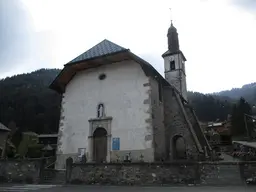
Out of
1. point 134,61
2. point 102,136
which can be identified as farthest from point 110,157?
point 134,61

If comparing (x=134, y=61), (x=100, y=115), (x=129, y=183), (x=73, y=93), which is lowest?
(x=129, y=183)

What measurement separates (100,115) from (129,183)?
25.1 ft

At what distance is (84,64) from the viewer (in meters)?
19.9

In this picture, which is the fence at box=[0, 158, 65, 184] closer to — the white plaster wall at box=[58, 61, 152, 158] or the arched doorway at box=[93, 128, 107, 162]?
the arched doorway at box=[93, 128, 107, 162]

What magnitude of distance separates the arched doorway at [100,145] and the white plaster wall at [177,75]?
14845 millimetres

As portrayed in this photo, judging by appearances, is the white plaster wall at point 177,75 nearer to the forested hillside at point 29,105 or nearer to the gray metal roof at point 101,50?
the gray metal roof at point 101,50

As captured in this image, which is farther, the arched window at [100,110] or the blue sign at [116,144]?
the arched window at [100,110]

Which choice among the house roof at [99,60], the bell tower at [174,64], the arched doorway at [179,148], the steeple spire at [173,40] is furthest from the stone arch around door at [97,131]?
the steeple spire at [173,40]

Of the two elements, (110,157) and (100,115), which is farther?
(100,115)

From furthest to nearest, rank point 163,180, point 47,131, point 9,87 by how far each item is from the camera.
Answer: point 9,87, point 47,131, point 163,180

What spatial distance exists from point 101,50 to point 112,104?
4386 mm

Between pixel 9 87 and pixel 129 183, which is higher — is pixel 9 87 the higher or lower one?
the higher one

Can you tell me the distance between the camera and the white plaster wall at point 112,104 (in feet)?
57.5

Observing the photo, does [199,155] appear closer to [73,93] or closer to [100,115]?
[100,115]
